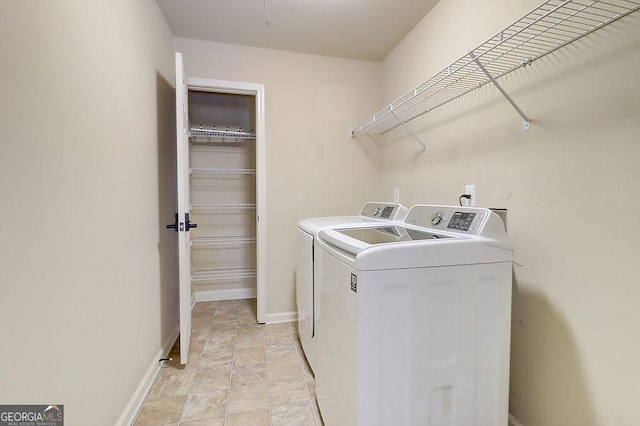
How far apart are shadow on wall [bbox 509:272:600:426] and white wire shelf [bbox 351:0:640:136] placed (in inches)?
32.1

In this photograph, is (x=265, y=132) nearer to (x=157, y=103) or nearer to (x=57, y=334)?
(x=157, y=103)

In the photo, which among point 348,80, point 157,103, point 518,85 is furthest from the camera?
point 348,80

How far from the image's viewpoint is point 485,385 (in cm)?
106

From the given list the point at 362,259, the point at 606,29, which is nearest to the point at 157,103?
the point at 362,259

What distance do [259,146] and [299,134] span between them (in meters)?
0.40

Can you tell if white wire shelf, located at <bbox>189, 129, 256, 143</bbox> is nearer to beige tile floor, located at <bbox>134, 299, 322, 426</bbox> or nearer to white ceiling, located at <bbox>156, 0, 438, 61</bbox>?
white ceiling, located at <bbox>156, 0, 438, 61</bbox>

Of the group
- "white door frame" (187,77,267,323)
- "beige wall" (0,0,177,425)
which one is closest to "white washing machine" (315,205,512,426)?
"beige wall" (0,0,177,425)

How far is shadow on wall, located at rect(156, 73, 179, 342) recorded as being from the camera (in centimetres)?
196

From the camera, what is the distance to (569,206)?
1062 millimetres

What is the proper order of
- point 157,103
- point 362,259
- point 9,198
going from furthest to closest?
point 157,103
point 362,259
point 9,198

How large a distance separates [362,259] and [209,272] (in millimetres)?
2590

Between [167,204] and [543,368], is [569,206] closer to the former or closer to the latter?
[543,368]

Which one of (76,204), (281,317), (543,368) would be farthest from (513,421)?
(76,204)

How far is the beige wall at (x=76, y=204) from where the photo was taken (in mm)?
780
